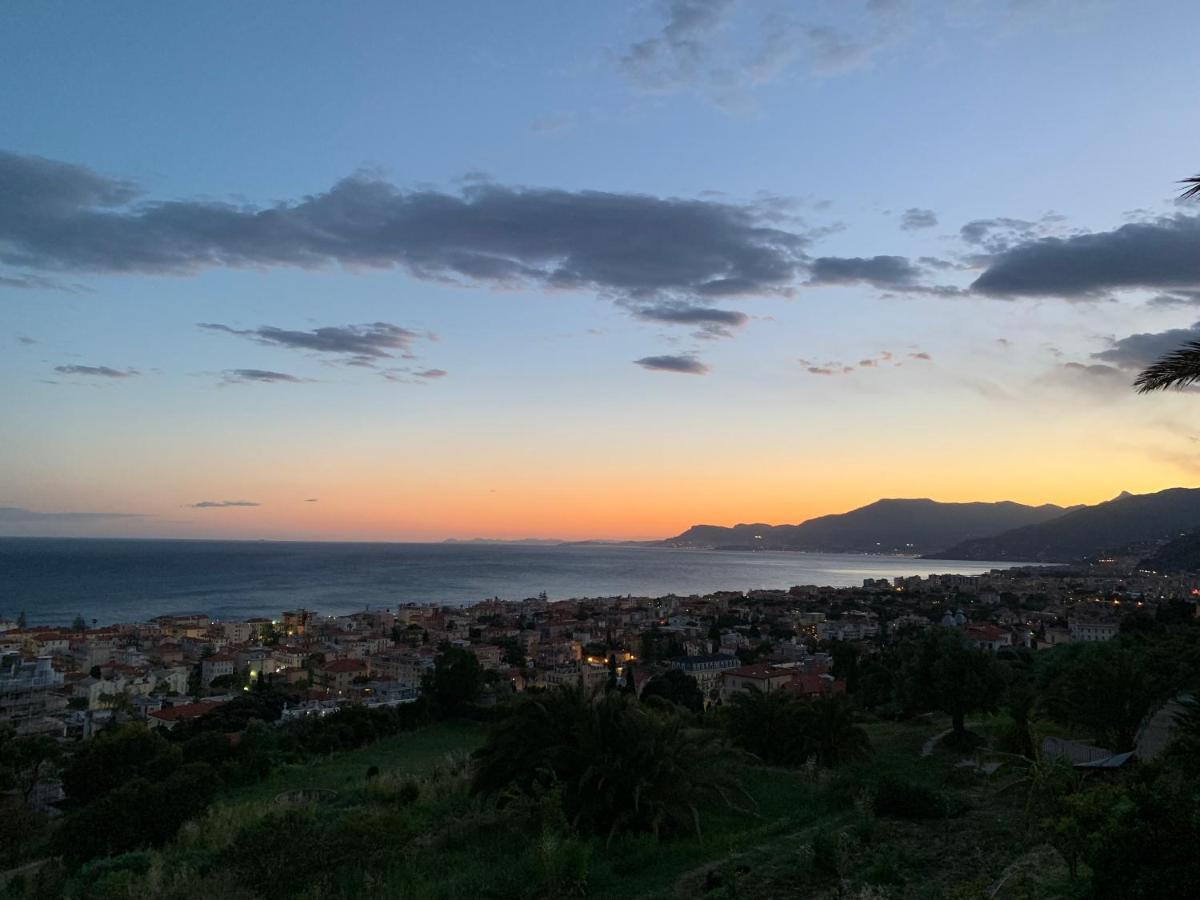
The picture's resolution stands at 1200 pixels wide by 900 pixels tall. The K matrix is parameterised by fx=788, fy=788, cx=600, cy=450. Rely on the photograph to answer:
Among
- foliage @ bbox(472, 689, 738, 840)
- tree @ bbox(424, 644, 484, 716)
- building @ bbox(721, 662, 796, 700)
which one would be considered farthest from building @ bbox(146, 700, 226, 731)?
foliage @ bbox(472, 689, 738, 840)

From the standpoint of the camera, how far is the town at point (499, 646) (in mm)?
38438

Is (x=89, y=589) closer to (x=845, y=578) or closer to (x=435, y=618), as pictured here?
(x=435, y=618)

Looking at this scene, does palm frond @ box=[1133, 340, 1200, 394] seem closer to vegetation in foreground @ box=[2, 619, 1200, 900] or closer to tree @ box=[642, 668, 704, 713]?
vegetation in foreground @ box=[2, 619, 1200, 900]

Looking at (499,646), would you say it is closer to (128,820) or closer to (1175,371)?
(128,820)

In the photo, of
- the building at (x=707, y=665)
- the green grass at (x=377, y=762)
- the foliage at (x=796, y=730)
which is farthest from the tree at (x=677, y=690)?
the foliage at (x=796, y=730)

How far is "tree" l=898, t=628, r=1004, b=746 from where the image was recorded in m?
15.1

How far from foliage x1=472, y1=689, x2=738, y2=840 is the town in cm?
565

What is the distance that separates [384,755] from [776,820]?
13.9 m

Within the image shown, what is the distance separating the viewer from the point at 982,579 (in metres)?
127

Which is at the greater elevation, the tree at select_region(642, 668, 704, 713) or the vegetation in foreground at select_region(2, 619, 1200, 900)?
the vegetation in foreground at select_region(2, 619, 1200, 900)

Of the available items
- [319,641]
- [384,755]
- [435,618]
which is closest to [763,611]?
[435,618]

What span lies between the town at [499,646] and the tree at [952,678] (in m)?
0.97

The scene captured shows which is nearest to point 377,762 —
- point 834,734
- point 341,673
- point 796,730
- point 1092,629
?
point 796,730

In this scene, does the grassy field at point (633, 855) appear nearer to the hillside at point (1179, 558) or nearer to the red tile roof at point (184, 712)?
the red tile roof at point (184, 712)
